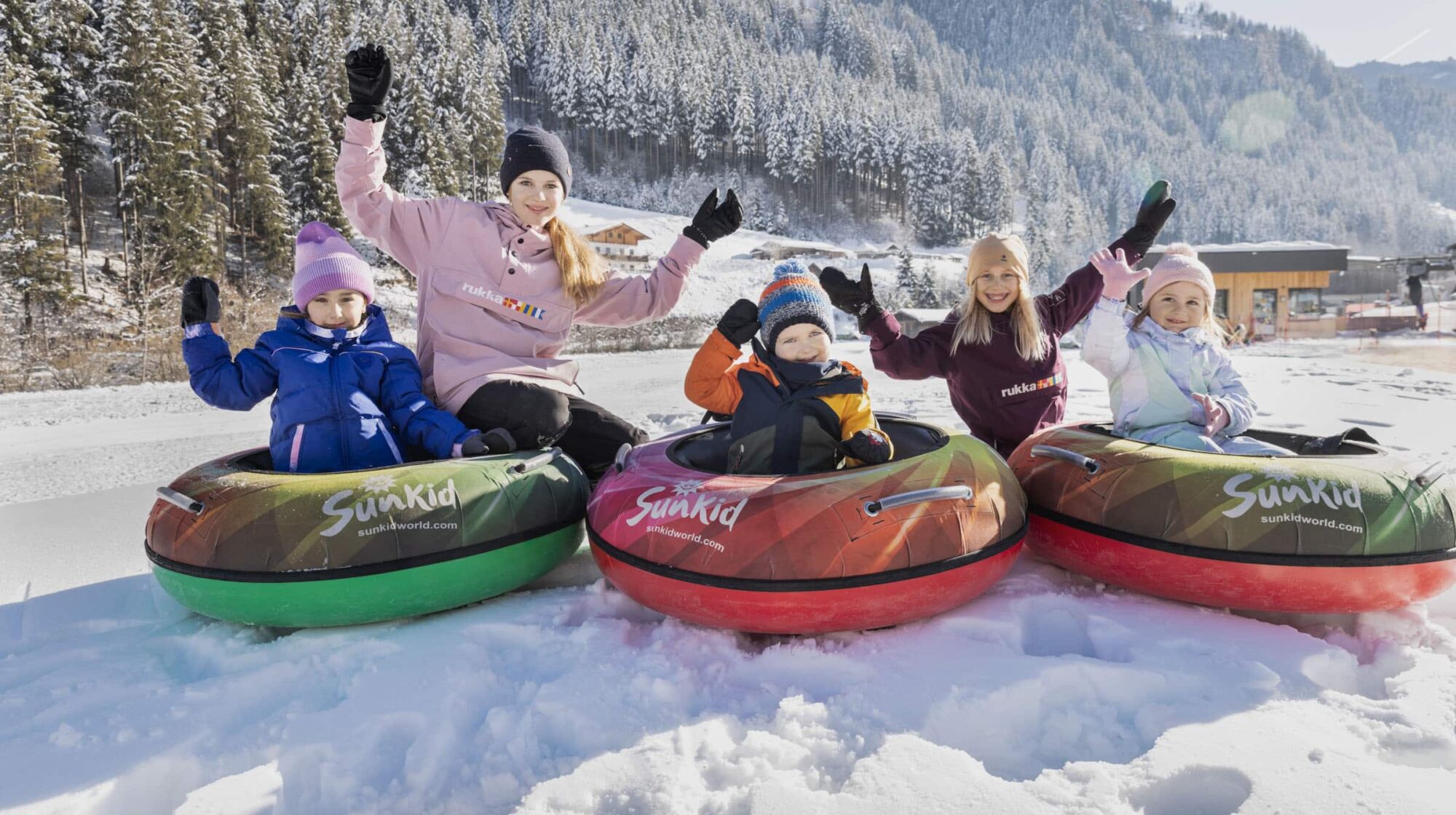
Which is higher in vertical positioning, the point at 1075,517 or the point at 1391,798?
the point at 1075,517

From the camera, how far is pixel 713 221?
3.70 m

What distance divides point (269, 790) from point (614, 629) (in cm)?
97

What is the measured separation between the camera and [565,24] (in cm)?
5675

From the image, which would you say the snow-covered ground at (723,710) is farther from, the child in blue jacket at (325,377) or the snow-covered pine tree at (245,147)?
the snow-covered pine tree at (245,147)

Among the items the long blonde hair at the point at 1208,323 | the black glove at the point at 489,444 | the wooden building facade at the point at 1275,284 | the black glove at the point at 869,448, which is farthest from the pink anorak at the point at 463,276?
the wooden building facade at the point at 1275,284

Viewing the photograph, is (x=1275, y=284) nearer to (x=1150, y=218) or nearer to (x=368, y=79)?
(x=1150, y=218)

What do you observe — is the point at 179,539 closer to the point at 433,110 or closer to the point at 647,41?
the point at 433,110

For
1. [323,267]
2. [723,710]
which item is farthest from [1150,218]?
[323,267]

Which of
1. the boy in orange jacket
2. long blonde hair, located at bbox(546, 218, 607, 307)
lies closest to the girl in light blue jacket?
the boy in orange jacket

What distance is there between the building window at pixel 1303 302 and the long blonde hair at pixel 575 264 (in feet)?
91.8

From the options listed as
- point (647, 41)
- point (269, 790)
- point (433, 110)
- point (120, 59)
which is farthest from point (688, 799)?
point (647, 41)

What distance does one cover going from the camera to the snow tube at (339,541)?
86.4 inches

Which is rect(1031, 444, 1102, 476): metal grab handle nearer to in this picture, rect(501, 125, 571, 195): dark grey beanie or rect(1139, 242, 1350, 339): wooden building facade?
rect(501, 125, 571, 195): dark grey beanie

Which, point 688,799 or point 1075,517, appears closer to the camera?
point 688,799
